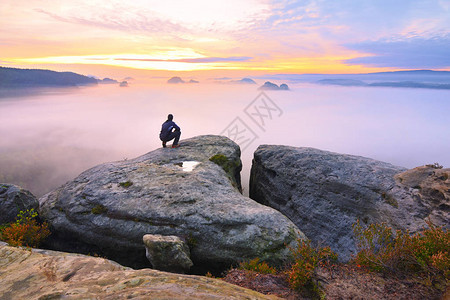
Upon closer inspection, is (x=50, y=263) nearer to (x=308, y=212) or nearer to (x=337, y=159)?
(x=308, y=212)

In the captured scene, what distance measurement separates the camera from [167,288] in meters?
5.88

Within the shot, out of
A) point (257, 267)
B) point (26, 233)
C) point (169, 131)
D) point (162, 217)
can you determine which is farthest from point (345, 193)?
point (26, 233)

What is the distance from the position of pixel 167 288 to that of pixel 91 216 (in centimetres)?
973

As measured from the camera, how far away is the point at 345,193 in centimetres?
1711

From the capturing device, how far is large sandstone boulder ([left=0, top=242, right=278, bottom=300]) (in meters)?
5.70

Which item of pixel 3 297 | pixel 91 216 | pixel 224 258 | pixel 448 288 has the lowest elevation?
pixel 224 258

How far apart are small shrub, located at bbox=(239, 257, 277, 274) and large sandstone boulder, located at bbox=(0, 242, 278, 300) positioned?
245 centimetres

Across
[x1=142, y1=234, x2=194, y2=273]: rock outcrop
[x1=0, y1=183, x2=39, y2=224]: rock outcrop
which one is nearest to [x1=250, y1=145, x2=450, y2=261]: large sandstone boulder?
[x1=142, y1=234, x2=194, y2=273]: rock outcrop

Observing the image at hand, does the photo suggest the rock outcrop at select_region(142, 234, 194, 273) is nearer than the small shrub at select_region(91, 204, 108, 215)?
Yes

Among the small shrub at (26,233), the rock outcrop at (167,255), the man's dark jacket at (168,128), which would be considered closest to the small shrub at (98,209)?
the small shrub at (26,233)

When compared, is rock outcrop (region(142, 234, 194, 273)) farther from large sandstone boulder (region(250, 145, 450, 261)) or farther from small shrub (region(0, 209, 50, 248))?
small shrub (region(0, 209, 50, 248))

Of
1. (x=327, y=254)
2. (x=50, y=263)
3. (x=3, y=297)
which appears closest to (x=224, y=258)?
(x=327, y=254)

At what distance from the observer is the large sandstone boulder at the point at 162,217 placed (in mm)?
11305

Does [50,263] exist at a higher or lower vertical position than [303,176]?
higher
